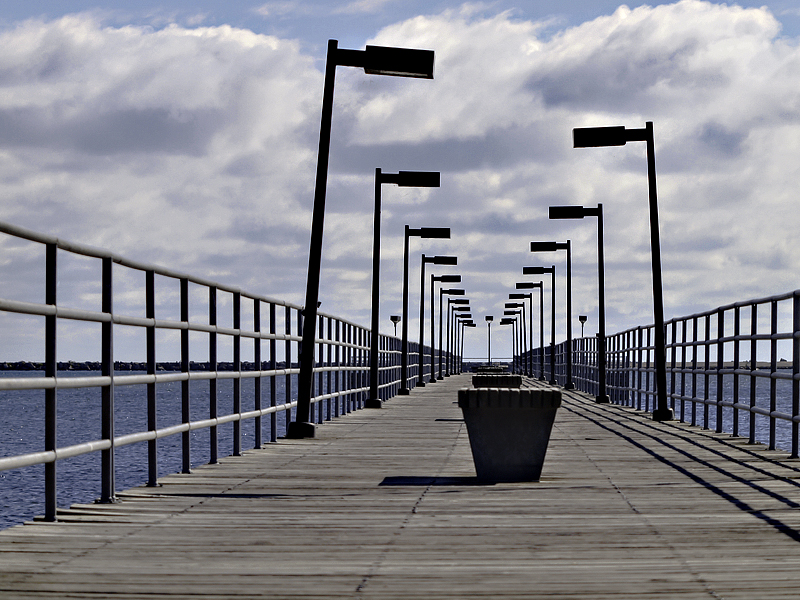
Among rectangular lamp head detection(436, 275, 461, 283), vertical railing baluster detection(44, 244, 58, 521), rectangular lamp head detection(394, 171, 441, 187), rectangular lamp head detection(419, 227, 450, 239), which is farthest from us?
rectangular lamp head detection(436, 275, 461, 283)

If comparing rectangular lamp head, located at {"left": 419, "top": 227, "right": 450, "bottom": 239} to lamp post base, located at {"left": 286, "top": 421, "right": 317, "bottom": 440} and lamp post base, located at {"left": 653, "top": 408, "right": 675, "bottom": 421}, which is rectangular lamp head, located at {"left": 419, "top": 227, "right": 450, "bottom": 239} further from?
lamp post base, located at {"left": 286, "top": 421, "right": 317, "bottom": 440}

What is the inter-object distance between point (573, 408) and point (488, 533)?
18.1 metres

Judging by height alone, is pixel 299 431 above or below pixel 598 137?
below

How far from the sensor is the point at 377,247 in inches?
1044

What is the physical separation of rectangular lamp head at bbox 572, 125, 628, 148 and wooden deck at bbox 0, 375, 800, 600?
31.3 ft

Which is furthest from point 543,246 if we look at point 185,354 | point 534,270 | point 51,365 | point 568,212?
point 51,365

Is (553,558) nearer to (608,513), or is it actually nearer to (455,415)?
(608,513)

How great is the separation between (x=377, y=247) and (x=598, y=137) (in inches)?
315

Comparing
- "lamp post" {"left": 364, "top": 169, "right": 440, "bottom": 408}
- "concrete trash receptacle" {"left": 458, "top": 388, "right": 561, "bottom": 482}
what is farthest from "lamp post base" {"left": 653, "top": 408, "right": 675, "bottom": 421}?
"concrete trash receptacle" {"left": 458, "top": 388, "right": 561, "bottom": 482}

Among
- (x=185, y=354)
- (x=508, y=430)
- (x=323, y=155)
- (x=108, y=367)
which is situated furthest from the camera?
(x=323, y=155)

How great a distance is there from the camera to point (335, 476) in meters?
9.38

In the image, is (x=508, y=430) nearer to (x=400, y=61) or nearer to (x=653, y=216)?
(x=400, y=61)

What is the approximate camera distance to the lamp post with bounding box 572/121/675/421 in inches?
769

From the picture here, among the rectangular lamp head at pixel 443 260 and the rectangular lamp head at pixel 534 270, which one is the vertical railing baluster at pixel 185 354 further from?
the rectangular lamp head at pixel 534 270
